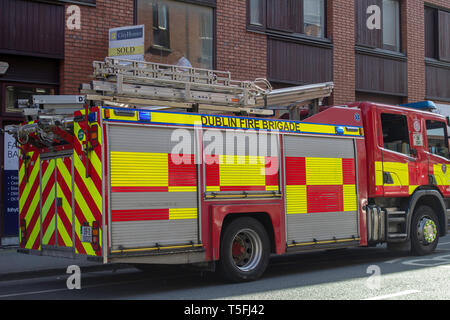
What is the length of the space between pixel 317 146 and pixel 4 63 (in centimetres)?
666

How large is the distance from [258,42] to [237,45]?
776mm

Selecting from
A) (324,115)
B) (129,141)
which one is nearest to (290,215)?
(324,115)

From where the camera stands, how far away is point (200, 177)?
8.38m

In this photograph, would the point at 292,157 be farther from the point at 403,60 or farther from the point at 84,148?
the point at 403,60

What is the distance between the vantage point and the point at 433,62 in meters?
22.0

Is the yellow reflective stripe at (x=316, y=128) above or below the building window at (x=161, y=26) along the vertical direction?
below

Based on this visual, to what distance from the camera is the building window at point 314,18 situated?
59.3ft

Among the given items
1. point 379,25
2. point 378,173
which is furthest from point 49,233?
point 379,25

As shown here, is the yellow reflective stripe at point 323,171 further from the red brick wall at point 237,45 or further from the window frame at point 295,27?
the window frame at point 295,27

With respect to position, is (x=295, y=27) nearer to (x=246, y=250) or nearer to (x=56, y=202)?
(x=246, y=250)

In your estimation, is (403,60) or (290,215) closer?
(290,215)

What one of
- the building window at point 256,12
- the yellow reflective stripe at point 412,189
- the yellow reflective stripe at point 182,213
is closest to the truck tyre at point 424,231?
the yellow reflective stripe at point 412,189
